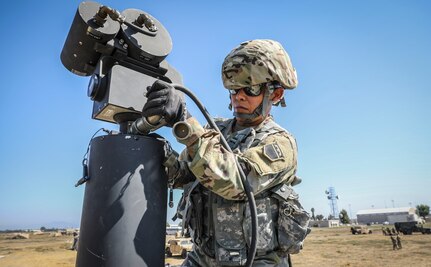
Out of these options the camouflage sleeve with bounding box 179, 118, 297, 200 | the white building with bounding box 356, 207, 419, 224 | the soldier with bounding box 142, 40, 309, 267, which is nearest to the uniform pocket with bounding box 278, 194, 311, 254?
the soldier with bounding box 142, 40, 309, 267

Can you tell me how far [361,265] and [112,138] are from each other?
17.4m

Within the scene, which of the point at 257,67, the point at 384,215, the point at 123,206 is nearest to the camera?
the point at 123,206

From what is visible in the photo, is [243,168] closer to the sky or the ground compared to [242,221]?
closer to the sky

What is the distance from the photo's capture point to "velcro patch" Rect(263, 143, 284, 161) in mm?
1963

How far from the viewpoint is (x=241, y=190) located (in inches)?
71.9

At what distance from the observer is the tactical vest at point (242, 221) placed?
198 centimetres

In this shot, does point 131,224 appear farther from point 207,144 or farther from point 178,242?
point 178,242

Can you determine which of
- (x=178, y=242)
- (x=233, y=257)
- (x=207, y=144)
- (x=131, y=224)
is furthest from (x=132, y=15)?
(x=178, y=242)

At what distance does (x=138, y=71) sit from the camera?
216 centimetres

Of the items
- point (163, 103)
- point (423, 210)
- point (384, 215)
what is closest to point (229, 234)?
point (163, 103)

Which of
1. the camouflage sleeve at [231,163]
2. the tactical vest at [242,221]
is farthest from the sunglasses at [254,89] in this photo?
the camouflage sleeve at [231,163]

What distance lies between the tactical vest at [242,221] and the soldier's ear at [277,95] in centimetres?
36

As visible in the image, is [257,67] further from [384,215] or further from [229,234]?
[384,215]

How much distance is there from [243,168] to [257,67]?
35.4 inches
